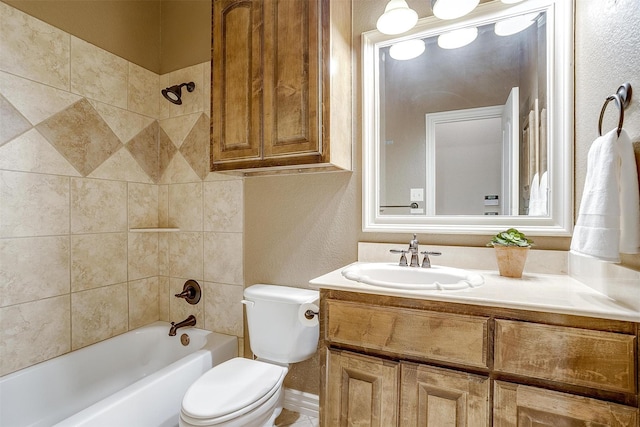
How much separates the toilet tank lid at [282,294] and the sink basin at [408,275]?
29 cm

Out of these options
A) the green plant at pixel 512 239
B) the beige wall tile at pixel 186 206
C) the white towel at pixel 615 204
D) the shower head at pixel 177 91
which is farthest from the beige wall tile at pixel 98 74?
the white towel at pixel 615 204

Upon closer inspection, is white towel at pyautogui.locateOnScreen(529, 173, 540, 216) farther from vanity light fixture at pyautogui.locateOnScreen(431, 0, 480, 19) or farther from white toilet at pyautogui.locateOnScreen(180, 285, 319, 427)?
white toilet at pyautogui.locateOnScreen(180, 285, 319, 427)

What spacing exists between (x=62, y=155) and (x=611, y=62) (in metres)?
2.39

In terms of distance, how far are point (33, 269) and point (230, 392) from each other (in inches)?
47.2

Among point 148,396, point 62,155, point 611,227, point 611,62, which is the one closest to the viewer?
point 611,227

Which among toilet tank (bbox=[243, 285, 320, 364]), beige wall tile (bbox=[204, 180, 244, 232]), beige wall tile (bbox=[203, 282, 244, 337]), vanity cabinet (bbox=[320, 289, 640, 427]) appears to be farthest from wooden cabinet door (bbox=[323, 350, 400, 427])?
beige wall tile (bbox=[204, 180, 244, 232])

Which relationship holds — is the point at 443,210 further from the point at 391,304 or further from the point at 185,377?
the point at 185,377

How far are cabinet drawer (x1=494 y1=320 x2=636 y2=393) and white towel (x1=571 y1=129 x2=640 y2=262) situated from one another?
0.73 ft

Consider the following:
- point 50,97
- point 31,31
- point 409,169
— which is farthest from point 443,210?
point 31,31

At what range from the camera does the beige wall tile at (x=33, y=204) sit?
4.73 ft

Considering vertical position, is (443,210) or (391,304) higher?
(443,210)

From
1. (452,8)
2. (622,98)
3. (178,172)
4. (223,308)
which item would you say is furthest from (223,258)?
(622,98)

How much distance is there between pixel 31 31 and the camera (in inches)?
60.2

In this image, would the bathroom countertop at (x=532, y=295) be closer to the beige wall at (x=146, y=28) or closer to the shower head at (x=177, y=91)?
the shower head at (x=177, y=91)
